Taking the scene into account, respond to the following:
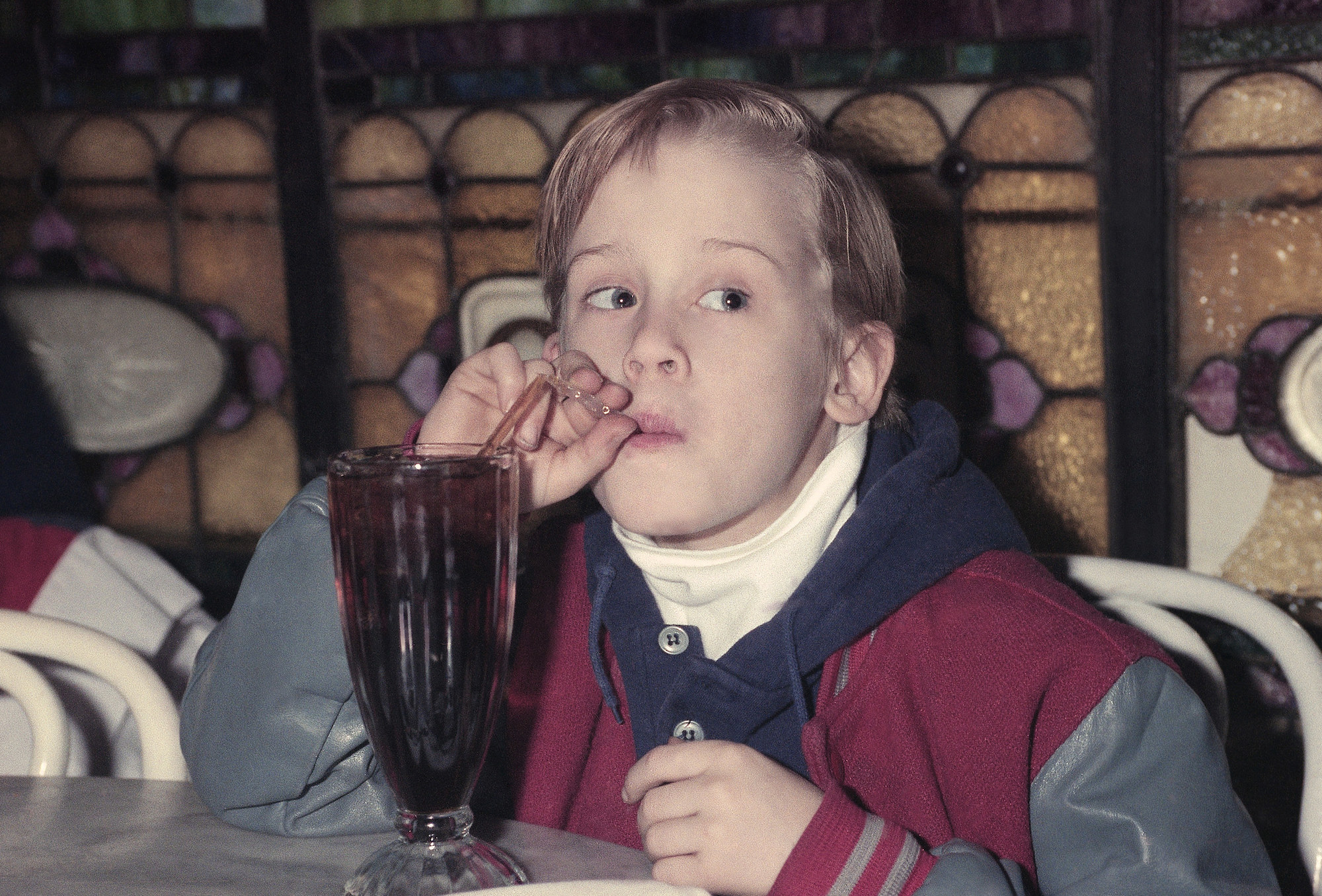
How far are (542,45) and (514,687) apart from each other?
1.46 metres

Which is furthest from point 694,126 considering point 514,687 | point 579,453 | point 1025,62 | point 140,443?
point 140,443

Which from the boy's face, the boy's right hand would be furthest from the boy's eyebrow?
the boy's right hand

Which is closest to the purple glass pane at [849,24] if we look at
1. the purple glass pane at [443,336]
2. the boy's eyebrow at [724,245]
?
the purple glass pane at [443,336]

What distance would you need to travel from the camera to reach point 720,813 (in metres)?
0.73

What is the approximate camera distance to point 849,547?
949mm

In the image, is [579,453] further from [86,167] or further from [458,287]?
[86,167]

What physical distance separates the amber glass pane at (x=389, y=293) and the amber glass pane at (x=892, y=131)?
80 centimetres

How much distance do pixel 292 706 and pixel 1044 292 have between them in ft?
4.83

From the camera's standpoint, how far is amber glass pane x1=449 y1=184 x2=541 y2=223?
2.27m

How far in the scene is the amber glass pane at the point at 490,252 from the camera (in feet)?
7.48

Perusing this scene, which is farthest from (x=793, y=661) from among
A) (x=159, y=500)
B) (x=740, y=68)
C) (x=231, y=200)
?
(x=159, y=500)

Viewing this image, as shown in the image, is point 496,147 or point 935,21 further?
point 496,147

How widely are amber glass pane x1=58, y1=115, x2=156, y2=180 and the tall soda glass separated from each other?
80.1 inches

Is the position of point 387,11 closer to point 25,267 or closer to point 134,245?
point 134,245
